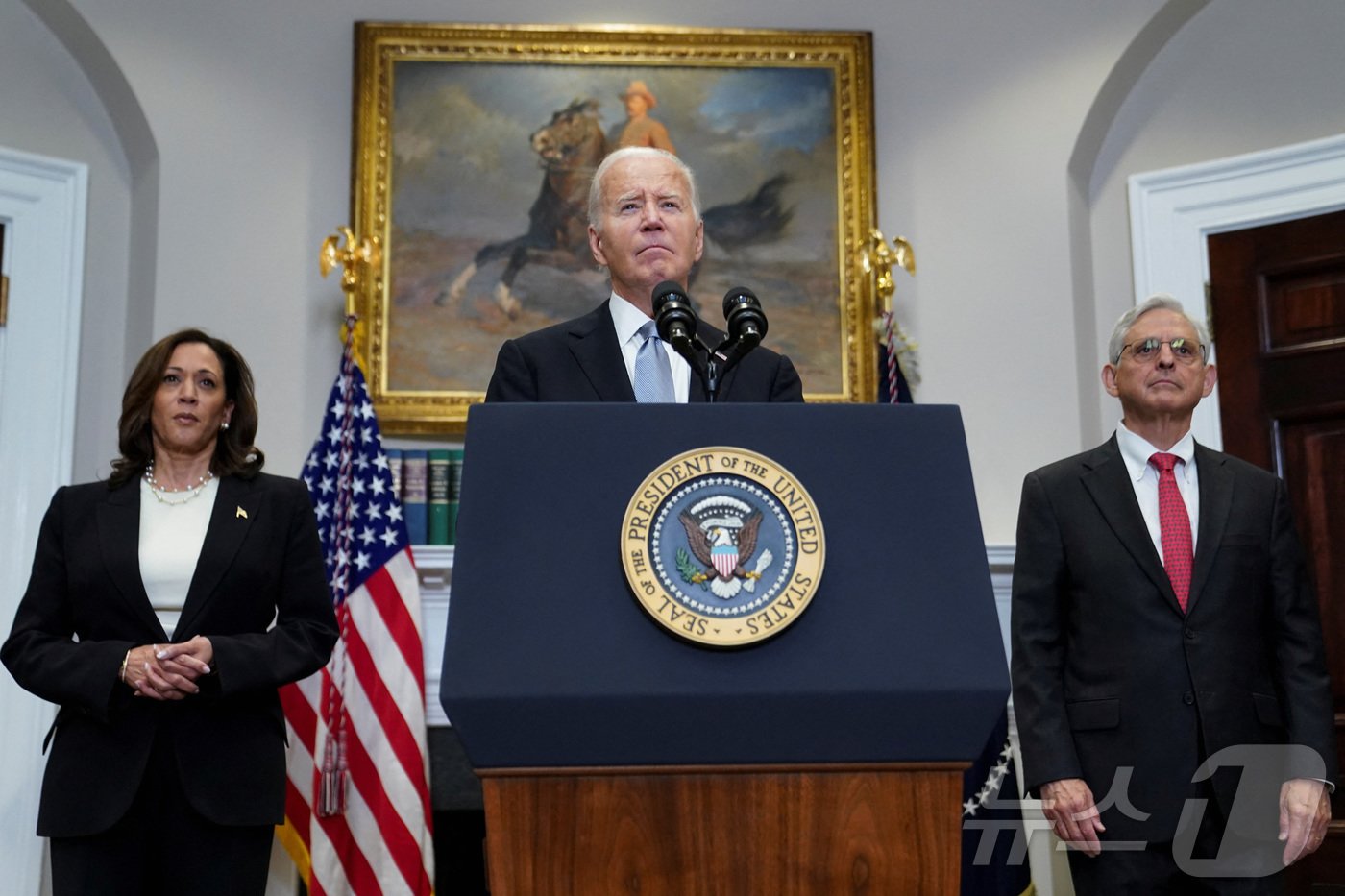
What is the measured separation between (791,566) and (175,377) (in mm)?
2124

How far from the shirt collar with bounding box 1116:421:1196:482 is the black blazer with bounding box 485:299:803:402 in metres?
1.09

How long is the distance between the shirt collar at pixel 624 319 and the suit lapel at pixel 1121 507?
1239 millimetres

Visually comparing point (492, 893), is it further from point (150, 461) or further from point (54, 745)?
point (150, 461)

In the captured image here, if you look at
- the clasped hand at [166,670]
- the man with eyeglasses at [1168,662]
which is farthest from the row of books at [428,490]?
the man with eyeglasses at [1168,662]

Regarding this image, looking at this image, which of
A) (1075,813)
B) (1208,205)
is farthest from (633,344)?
(1208,205)

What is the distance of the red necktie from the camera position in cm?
306

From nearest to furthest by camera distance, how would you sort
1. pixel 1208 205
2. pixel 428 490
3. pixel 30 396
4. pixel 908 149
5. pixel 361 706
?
pixel 361 706, pixel 30 396, pixel 428 490, pixel 1208 205, pixel 908 149

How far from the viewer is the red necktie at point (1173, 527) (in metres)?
3.06

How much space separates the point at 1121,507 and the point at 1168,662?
356mm

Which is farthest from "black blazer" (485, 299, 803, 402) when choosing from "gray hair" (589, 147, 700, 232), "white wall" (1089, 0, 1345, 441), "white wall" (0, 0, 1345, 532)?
"white wall" (1089, 0, 1345, 441)

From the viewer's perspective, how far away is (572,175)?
5082mm

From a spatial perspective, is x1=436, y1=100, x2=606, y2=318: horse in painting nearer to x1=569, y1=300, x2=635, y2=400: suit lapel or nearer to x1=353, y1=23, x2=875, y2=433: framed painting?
x1=353, y1=23, x2=875, y2=433: framed painting

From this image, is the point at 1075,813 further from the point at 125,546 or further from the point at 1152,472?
the point at 125,546

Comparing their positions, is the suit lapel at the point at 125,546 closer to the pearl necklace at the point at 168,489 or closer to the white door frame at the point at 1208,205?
the pearl necklace at the point at 168,489
